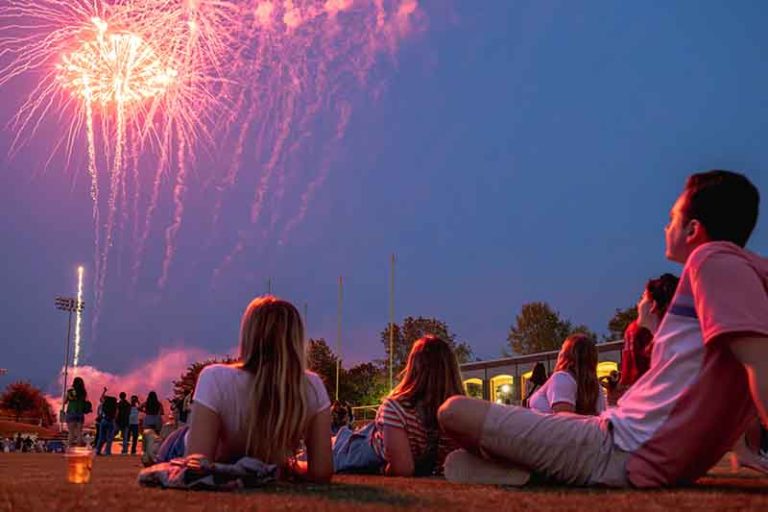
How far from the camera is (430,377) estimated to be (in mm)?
5957

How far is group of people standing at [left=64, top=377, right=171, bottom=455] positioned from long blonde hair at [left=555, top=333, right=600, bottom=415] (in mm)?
13716

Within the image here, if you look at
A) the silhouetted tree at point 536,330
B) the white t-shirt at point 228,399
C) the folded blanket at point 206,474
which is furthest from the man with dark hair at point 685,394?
the silhouetted tree at point 536,330

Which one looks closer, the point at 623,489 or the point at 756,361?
the point at 756,361

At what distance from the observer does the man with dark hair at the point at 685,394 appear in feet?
10.7

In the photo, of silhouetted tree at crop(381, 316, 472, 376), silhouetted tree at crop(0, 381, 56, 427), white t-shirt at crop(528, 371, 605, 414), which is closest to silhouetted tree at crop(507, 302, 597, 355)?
silhouetted tree at crop(381, 316, 472, 376)

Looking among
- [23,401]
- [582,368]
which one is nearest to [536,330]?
[23,401]

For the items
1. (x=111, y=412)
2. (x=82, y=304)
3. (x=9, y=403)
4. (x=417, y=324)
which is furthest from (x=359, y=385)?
(x=111, y=412)

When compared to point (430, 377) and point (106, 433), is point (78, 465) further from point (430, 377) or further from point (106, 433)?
point (106, 433)

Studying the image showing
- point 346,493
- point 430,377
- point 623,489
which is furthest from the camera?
point 430,377

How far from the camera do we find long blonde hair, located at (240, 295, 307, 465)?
14.5 ft

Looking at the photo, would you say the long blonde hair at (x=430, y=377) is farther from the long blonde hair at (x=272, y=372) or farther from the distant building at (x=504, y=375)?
the distant building at (x=504, y=375)

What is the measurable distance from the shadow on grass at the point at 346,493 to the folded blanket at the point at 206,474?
0.08 meters

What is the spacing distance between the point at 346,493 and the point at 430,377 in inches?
80.1

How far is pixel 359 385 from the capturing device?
75312 mm
